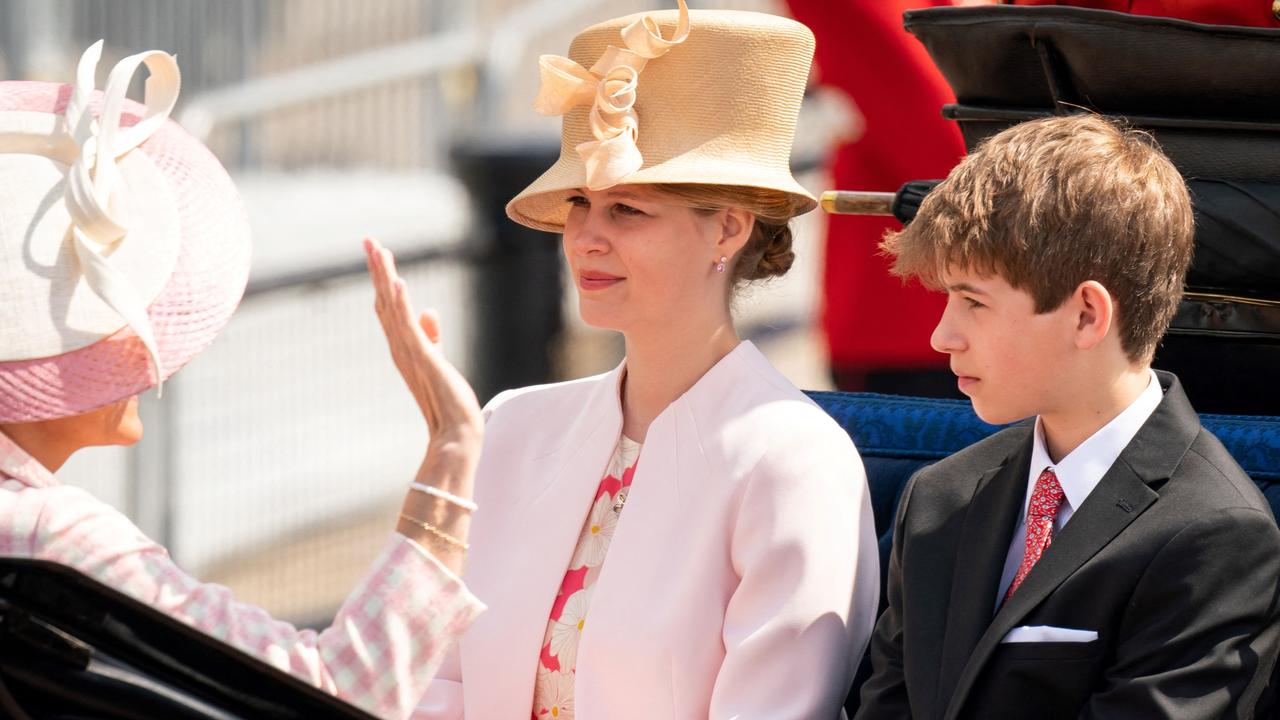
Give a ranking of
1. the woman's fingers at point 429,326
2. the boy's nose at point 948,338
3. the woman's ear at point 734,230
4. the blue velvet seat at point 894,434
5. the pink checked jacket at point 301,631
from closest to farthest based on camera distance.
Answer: the pink checked jacket at point 301,631, the woman's fingers at point 429,326, the boy's nose at point 948,338, the woman's ear at point 734,230, the blue velvet seat at point 894,434

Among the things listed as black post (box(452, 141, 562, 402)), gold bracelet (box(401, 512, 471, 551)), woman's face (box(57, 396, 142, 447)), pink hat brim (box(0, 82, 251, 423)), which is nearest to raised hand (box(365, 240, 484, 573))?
gold bracelet (box(401, 512, 471, 551))

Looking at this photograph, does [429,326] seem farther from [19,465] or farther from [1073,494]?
[1073,494]

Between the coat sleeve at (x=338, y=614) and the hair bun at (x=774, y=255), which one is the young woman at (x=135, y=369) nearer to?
the coat sleeve at (x=338, y=614)

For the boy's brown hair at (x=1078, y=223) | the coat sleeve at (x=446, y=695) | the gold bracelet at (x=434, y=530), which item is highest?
the boy's brown hair at (x=1078, y=223)

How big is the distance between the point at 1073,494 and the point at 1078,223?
1.01ft

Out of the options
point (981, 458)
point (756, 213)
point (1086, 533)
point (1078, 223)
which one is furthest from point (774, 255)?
point (1086, 533)

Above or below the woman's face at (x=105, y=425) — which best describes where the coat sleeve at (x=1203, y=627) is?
below

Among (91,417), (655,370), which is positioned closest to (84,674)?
(91,417)

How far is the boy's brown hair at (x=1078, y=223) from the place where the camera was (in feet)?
6.36

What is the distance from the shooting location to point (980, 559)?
1996 millimetres

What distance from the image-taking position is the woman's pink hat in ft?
5.46

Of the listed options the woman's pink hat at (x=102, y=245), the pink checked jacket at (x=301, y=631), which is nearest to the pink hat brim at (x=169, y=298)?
the woman's pink hat at (x=102, y=245)

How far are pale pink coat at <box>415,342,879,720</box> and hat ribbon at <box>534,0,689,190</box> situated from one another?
1.03 feet

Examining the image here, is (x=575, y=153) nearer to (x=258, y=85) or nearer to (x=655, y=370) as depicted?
(x=655, y=370)
